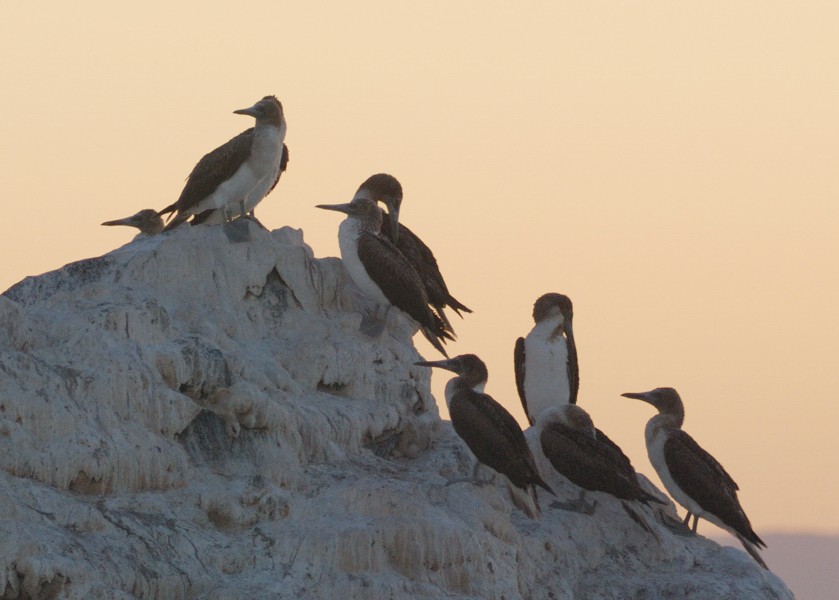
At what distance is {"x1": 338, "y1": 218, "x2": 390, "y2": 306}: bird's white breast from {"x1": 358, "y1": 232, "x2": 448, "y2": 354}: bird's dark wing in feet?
0.19

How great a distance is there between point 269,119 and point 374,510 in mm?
6374

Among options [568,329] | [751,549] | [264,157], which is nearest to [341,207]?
[264,157]

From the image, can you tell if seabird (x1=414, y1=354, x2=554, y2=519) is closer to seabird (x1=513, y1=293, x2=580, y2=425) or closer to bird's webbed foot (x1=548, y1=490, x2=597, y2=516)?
bird's webbed foot (x1=548, y1=490, x2=597, y2=516)

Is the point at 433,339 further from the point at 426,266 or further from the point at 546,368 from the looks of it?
the point at 546,368

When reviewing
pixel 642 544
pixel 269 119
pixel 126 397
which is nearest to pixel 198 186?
pixel 269 119

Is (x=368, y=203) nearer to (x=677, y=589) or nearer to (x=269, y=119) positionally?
(x=269, y=119)

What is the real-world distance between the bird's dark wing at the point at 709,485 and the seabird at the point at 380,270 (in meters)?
3.04

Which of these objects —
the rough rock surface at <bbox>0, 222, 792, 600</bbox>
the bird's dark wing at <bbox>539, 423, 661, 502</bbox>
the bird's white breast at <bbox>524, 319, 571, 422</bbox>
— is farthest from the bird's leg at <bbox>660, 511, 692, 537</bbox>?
the bird's white breast at <bbox>524, 319, 571, 422</bbox>

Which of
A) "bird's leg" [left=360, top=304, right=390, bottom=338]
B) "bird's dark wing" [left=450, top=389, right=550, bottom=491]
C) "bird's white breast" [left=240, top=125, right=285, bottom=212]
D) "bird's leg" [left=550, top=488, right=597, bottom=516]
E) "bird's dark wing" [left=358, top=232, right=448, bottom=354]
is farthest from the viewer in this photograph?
"bird's white breast" [left=240, top=125, right=285, bottom=212]

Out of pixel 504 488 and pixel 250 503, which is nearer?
pixel 250 503

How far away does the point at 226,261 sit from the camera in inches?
722

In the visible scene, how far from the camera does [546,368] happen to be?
72.6 ft

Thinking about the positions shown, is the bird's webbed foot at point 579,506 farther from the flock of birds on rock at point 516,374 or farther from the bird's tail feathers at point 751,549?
the bird's tail feathers at point 751,549

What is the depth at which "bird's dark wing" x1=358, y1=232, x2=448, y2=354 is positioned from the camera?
63.1ft
